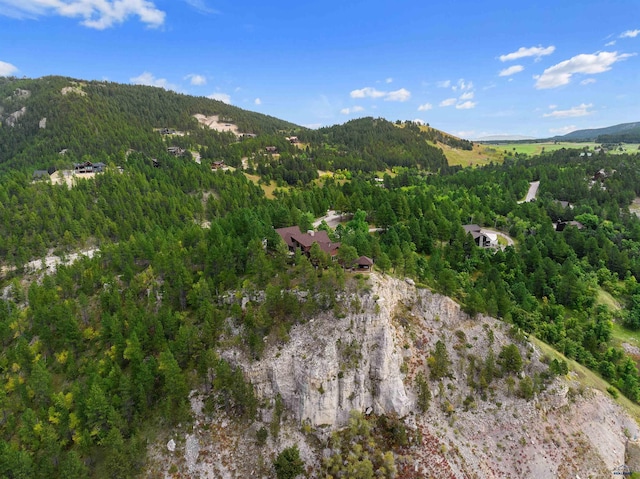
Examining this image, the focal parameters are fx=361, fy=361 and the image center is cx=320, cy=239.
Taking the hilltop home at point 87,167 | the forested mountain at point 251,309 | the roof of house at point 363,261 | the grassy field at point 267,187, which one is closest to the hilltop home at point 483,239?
the forested mountain at point 251,309

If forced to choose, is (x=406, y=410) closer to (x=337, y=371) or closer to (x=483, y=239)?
(x=337, y=371)

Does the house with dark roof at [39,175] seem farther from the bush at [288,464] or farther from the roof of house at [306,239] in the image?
the bush at [288,464]

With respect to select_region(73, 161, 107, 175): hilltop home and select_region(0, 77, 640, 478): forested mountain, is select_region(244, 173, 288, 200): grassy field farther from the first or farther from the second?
select_region(73, 161, 107, 175): hilltop home

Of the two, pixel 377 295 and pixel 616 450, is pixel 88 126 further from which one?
pixel 616 450

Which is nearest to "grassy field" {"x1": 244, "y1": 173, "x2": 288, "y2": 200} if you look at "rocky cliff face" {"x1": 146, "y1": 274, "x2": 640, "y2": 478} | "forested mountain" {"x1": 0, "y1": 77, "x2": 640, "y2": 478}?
"forested mountain" {"x1": 0, "y1": 77, "x2": 640, "y2": 478}

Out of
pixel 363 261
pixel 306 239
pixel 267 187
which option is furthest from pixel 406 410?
pixel 267 187

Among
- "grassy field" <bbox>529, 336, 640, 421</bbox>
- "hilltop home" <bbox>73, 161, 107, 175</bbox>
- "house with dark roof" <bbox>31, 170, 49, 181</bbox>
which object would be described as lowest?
"grassy field" <bbox>529, 336, 640, 421</bbox>
